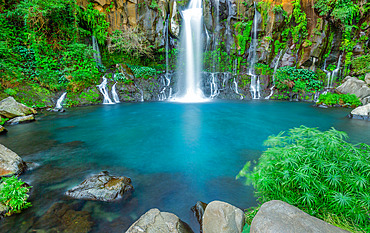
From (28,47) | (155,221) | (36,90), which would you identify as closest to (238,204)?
(155,221)

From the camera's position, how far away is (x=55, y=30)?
1420cm

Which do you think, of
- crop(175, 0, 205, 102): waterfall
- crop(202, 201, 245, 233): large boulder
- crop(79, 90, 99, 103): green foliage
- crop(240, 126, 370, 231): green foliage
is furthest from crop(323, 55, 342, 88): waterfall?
crop(79, 90, 99, 103): green foliage

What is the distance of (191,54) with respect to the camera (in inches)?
768

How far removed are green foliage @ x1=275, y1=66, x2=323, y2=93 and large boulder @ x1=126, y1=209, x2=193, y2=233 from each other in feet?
60.6

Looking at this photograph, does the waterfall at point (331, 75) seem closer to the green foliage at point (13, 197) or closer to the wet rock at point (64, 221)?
the wet rock at point (64, 221)

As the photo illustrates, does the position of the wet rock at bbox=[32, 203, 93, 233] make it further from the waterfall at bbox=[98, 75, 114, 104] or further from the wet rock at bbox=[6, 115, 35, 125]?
the waterfall at bbox=[98, 75, 114, 104]

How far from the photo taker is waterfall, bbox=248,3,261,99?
1784 centimetres

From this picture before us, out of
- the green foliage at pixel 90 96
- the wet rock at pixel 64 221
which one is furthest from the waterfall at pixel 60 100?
the wet rock at pixel 64 221

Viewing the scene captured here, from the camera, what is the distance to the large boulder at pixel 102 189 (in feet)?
9.65

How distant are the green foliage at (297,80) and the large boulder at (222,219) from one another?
1811 centimetres

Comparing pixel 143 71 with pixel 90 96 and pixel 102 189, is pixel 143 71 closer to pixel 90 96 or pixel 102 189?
pixel 90 96

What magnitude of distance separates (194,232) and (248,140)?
4.57 meters

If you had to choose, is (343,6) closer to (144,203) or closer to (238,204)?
(238,204)

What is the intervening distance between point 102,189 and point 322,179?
3348mm
